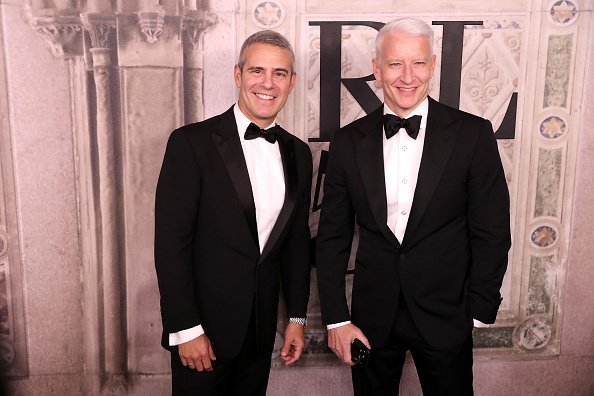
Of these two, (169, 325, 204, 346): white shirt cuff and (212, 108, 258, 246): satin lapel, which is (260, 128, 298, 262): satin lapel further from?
(169, 325, 204, 346): white shirt cuff

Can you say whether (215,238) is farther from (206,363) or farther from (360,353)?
(360,353)

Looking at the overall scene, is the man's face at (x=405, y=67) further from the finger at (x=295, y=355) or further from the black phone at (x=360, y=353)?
the finger at (x=295, y=355)

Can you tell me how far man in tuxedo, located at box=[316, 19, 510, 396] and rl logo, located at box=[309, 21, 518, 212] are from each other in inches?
25.2

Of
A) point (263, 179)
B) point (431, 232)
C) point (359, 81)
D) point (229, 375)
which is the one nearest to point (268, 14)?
point (359, 81)

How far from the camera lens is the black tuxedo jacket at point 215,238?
203 cm

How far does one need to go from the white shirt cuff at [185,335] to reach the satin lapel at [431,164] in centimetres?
91

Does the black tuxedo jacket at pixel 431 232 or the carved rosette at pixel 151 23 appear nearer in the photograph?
the black tuxedo jacket at pixel 431 232

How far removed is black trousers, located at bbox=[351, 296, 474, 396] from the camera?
2.15m

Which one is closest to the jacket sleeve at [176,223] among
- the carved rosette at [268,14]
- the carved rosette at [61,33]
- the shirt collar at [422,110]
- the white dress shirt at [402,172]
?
the white dress shirt at [402,172]

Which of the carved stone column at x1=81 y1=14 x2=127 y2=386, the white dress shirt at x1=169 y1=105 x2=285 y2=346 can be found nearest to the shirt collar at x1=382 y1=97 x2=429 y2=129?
the white dress shirt at x1=169 y1=105 x2=285 y2=346

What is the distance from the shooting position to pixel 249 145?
218 cm

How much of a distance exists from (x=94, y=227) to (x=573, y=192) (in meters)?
2.75

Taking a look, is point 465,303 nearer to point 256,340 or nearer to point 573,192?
point 256,340

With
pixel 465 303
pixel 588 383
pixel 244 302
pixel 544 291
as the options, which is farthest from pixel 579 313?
pixel 244 302
